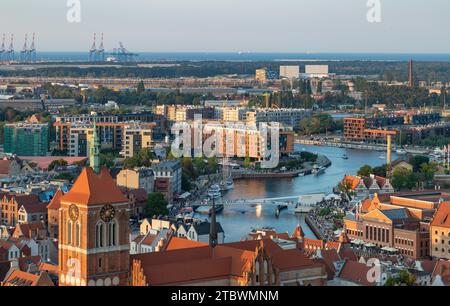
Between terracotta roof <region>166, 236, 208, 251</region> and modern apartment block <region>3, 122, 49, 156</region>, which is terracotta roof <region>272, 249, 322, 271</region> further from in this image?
modern apartment block <region>3, 122, 49, 156</region>

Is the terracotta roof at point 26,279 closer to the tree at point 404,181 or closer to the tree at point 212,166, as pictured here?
the tree at point 404,181

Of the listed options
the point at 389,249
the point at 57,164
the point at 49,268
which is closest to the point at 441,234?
the point at 389,249

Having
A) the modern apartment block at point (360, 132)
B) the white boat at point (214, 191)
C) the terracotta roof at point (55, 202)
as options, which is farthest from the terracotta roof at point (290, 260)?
the modern apartment block at point (360, 132)

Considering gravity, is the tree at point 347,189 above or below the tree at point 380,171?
below

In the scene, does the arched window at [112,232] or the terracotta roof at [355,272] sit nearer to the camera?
the arched window at [112,232]
